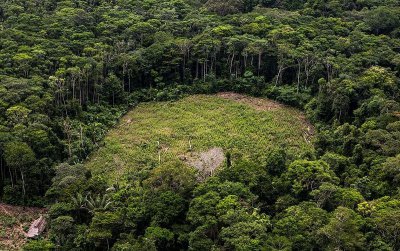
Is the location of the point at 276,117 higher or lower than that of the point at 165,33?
lower

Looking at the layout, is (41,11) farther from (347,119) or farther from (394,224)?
(394,224)

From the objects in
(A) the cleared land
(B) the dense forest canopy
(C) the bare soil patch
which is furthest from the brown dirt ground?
(C) the bare soil patch

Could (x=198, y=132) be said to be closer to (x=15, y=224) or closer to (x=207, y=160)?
(x=207, y=160)

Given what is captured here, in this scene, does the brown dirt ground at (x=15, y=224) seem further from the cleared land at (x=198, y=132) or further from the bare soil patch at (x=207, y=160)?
the bare soil patch at (x=207, y=160)

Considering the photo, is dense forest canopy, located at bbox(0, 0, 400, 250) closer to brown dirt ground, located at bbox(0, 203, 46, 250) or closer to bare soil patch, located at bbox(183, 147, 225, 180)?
brown dirt ground, located at bbox(0, 203, 46, 250)

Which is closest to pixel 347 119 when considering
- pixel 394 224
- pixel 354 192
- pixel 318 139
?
pixel 318 139

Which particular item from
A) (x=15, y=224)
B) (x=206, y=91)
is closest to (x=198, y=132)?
(x=206, y=91)
